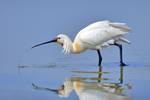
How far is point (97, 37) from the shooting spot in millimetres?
11445

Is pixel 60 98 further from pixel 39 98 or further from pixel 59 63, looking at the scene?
pixel 59 63

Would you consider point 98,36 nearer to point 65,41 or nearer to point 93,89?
point 65,41

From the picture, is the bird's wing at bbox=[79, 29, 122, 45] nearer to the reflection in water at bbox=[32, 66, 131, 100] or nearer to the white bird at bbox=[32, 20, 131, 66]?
the white bird at bbox=[32, 20, 131, 66]

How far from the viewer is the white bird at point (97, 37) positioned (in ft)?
37.4

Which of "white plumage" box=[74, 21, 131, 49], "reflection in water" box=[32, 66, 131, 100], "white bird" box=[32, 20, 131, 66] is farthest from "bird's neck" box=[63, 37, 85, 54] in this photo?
"reflection in water" box=[32, 66, 131, 100]

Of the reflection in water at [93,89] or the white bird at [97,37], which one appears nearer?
the reflection in water at [93,89]

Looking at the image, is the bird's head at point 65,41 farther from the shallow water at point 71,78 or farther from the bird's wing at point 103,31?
the shallow water at point 71,78

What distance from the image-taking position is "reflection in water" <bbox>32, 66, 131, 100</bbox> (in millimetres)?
8008

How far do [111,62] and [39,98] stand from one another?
141 inches

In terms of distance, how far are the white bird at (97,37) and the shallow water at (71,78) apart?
17.6 inches

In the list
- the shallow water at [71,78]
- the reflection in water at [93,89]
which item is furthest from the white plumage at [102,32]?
the reflection in water at [93,89]

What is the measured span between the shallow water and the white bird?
447 mm

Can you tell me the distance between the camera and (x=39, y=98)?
26.7ft

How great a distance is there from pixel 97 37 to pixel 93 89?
3053mm
